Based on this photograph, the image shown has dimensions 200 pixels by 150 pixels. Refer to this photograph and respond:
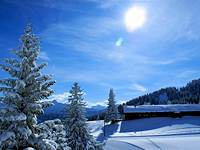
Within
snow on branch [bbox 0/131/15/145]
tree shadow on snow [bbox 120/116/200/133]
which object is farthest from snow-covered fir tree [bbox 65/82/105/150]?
tree shadow on snow [bbox 120/116/200/133]

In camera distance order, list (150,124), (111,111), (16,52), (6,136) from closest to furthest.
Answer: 1. (6,136)
2. (16,52)
3. (150,124)
4. (111,111)

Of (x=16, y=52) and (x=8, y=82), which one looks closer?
(x=8, y=82)

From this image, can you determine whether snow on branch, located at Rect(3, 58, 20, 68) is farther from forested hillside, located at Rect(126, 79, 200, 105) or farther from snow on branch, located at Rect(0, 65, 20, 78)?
forested hillside, located at Rect(126, 79, 200, 105)

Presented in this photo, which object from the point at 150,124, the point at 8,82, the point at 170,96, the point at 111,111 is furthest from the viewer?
the point at 170,96

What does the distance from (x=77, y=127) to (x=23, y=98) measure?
28.2 feet

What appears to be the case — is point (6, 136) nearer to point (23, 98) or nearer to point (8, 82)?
point (23, 98)

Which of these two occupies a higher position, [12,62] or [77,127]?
[12,62]

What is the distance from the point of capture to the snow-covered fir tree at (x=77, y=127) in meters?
13.9

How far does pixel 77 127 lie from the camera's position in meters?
14.3

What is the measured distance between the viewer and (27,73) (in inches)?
289

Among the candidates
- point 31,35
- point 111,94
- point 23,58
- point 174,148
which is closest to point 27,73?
point 23,58

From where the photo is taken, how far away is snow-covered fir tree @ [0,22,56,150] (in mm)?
6234

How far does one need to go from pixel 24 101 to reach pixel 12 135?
167 cm

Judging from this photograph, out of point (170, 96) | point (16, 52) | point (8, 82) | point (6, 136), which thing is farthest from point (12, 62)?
point (170, 96)
